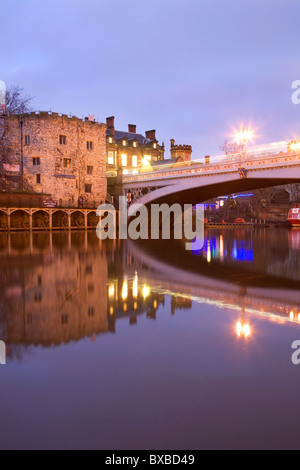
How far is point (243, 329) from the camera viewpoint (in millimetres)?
7238

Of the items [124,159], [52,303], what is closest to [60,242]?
[52,303]

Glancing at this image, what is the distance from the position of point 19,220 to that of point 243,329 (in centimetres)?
3912

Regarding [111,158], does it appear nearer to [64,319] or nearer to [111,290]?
[111,290]

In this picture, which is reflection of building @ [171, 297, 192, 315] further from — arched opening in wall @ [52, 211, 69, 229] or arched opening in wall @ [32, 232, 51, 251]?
arched opening in wall @ [52, 211, 69, 229]

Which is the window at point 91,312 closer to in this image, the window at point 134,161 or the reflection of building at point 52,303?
the reflection of building at point 52,303

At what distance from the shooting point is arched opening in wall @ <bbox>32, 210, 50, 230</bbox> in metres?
44.8

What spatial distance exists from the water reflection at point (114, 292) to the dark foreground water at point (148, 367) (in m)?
0.05

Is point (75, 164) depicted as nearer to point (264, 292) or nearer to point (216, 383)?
point (264, 292)

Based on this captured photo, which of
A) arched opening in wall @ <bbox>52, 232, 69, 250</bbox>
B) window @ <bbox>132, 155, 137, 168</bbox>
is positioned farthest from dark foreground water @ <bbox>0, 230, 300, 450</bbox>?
window @ <bbox>132, 155, 137, 168</bbox>

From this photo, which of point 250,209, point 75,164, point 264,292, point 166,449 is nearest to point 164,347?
point 166,449

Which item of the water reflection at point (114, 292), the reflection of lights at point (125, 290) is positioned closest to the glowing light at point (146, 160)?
the water reflection at point (114, 292)

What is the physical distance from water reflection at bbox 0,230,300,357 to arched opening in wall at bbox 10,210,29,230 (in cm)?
2552

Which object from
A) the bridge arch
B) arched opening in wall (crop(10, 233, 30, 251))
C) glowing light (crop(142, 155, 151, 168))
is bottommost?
arched opening in wall (crop(10, 233, 30, 251))

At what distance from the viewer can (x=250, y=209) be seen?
8269cm
